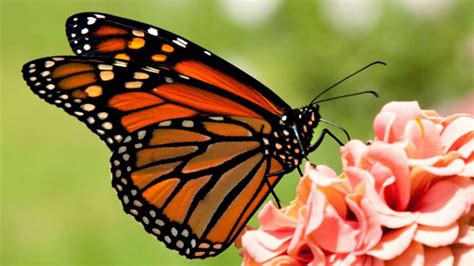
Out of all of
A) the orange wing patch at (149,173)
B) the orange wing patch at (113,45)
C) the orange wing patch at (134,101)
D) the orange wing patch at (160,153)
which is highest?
the orange wing patch at (113,45)

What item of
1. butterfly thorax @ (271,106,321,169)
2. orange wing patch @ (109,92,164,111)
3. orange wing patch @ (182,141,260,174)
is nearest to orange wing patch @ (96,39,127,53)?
orange wing patch @ (109,92,164,111)

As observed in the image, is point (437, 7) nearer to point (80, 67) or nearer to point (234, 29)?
point (234, 29)

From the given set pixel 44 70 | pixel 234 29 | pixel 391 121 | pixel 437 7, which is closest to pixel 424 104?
pixel 437 7

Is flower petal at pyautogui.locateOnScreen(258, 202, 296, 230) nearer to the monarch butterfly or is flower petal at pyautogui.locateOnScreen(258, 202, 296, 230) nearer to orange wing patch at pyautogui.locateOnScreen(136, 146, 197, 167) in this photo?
the monarch butterfly

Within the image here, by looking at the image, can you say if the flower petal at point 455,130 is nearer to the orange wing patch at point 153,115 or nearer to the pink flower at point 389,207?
the pink flower at point 389,207

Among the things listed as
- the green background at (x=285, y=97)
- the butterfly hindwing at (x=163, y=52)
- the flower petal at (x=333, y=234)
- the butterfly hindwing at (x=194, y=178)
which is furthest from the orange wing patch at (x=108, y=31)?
the green background at (x=285, y=97)

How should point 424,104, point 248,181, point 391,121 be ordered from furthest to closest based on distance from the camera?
point 424,104 → point 248,181 → point 391,121
